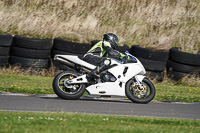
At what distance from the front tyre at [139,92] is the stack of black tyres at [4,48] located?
7.07 metres

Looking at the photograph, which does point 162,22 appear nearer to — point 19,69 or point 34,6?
point 34,6

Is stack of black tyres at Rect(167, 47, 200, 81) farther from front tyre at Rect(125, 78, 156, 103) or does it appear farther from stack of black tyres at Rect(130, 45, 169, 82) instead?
front tyre at Rect(125, 78, 156, 103)

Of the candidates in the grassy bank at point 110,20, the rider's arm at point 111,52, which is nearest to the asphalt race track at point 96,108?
the rider's arm at point 111,52

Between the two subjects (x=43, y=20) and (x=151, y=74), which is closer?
(x=151, y=74)

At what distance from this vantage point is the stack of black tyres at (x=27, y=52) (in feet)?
46.7

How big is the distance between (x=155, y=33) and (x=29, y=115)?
14583 mm

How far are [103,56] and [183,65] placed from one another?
6419 millimetres

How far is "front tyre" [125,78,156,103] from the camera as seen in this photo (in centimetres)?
863

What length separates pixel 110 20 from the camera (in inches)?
801

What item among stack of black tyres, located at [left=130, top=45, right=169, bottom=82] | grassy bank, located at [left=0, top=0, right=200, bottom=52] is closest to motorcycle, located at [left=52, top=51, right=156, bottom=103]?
stack of black tyres, located at [left=130, top=45, right=169, bottom=82]

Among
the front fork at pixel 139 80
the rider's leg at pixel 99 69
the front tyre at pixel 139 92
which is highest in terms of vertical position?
the rider's leg at pixel 99 69

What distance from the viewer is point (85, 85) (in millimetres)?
8562

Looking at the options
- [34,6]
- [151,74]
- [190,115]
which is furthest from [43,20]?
[190,115]

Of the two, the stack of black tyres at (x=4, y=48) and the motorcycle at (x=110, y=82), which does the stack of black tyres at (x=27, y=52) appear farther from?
the motorcycle at (x=110, y=82)
